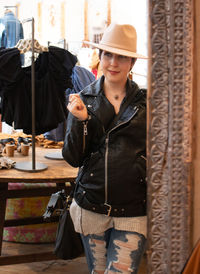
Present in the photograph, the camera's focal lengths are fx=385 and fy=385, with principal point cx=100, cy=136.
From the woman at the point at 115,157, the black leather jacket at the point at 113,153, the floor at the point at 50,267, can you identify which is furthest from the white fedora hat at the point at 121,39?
the floor at the point at 50,267

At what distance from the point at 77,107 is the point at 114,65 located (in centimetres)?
23

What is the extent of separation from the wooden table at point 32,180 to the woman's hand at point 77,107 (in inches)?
38.6

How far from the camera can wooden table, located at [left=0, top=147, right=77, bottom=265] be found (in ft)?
7.86

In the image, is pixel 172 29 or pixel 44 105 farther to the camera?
pixel 44 105

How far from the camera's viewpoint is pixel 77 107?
1.50m

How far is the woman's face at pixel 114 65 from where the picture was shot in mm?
1553

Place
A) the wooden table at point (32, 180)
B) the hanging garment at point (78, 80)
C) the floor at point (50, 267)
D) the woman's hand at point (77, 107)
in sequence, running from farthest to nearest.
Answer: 1. the hanging garment at point (78, 80)
2. the floor at point (50, 267)
3. the wooden table at point (32, 180)
4. the woman's hand at point (77, 107)

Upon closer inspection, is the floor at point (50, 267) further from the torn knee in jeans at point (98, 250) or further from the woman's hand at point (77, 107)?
the woman's hand at point (77, 107)

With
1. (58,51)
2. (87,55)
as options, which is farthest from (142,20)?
(58,51)

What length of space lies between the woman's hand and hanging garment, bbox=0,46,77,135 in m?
1.23

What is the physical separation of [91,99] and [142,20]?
3.13 meters

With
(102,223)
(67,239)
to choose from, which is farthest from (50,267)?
(102,223)

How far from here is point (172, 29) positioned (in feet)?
3.43

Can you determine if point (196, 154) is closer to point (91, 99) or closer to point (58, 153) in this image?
point (91, 99)
